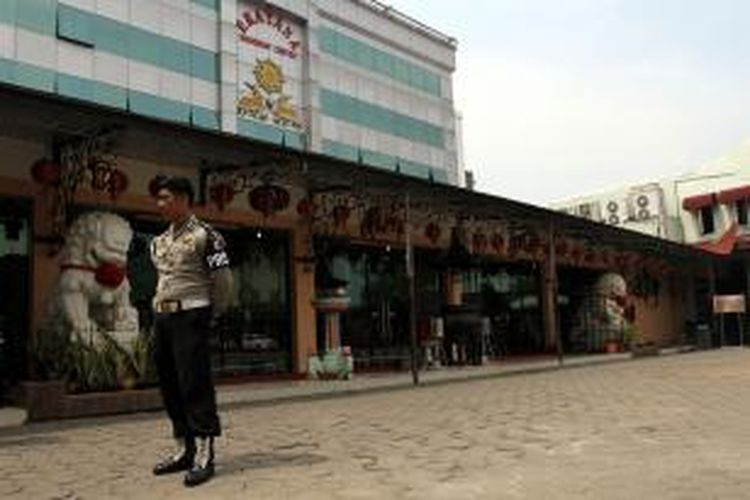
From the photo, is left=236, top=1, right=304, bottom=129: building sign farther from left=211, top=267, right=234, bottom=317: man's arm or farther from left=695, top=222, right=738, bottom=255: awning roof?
left=211, top=267, right=234, bottom=317: man's arm

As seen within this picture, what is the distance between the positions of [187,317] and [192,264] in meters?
0.35

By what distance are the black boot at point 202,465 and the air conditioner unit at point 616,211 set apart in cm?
4529

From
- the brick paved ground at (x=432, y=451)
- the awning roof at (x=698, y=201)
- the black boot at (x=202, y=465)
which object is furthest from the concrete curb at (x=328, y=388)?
the awning roof at (x=698, y=201)

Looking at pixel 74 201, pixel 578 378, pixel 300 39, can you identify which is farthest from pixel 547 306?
pixel 300 39

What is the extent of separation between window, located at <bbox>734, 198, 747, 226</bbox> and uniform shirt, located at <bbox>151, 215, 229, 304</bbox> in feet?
138

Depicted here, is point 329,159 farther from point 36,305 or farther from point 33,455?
point 33,455

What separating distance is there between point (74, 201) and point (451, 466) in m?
10.2

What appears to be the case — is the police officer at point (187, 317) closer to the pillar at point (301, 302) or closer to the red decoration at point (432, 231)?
the pillar at point (301, 302)

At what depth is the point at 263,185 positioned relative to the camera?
18359mm

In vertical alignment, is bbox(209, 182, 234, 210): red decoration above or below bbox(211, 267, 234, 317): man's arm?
above

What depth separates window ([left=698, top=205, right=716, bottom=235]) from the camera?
156 feet

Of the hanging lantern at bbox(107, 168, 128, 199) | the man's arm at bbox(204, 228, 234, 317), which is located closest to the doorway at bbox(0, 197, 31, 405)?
the hanging lantern at bbox(107, 168, 128, 199)

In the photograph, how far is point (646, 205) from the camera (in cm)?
4903

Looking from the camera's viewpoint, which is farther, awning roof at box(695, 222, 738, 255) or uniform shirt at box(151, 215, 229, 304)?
awning roof at box(695, 222, 738, 255)
